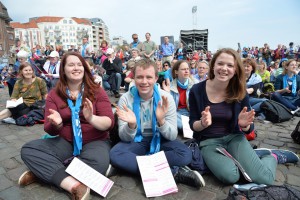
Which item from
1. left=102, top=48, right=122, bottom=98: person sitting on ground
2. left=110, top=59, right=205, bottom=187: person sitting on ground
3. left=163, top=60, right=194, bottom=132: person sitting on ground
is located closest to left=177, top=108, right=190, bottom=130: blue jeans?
left=163, top=60, right=194, bottom=132: person sitting on ground

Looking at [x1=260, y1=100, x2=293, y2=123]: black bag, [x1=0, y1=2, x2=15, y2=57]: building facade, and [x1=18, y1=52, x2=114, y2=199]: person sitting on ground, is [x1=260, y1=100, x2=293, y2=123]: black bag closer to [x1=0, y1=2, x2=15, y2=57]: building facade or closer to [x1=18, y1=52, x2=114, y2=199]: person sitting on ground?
[x1=18, y1=52, x2=114, y2=199]: person sitting on ground

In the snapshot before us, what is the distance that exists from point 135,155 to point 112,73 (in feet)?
20.7

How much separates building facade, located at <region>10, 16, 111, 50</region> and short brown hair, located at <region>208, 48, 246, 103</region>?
98918 millimetres

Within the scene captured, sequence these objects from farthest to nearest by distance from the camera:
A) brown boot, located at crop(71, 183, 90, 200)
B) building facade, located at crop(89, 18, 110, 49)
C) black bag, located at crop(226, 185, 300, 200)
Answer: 1. building facade, located at crop(89, 18, 110, 49)
2. brown boot, located at crop(71, 183, 90, 200)
3. black bag, located at crop(226, 185, 300, 200)

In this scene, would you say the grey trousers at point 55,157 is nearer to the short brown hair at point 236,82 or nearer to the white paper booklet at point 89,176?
the white paper booklet at point 89,176

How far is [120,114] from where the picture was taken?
2.43 m

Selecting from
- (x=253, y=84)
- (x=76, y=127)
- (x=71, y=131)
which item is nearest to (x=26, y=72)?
(x=71, y=131)

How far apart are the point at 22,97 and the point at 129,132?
3.84 m

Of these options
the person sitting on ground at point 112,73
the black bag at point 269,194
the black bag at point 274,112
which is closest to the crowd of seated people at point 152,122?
the black bag at point 269,194

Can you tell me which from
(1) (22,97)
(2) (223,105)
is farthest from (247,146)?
(1) (22,97)

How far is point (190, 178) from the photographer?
2420mm

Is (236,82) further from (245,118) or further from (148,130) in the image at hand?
(148,130)

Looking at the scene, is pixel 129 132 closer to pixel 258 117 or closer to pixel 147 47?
pixel 258 117

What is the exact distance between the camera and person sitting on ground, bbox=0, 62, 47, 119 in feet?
16.7
